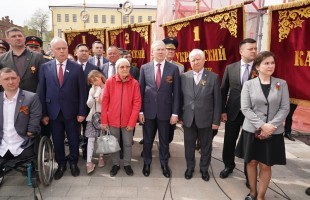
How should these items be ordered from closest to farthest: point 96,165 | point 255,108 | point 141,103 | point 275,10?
point 255,108 < point 275,10 < point 141,103 < point 96,165

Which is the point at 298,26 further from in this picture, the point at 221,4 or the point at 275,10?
the point at 221,4

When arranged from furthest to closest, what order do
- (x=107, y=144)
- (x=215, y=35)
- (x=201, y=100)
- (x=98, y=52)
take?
(x=98, y=52)
(x=215, y=35)
(x=107, y=144)
(x=201, y=100)

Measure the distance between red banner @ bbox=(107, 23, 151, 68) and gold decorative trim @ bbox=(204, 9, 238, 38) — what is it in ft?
5.83

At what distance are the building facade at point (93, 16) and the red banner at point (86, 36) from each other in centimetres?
4548

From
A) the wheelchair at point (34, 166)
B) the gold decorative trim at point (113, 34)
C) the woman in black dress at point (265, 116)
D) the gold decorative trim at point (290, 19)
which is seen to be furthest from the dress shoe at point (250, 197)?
the gold decorative trim at point (113, 34)

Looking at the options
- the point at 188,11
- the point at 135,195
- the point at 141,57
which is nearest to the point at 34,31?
the point at 188,11

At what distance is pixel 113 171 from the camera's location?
3496 mm

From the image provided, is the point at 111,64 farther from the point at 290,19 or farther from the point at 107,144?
the point at 290,19

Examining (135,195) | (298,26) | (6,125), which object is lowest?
(135,195)

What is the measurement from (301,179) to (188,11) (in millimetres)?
7610

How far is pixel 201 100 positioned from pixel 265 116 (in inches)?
31.9

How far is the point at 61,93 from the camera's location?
325 cm

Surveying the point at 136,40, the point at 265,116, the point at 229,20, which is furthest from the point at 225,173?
the point at 136,40

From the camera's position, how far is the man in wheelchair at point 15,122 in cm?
284
